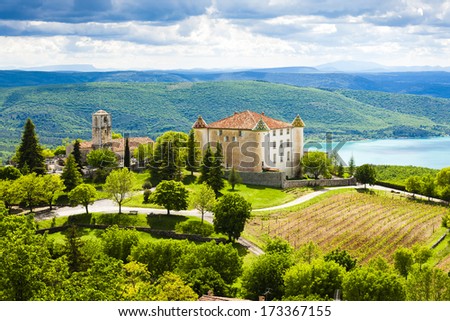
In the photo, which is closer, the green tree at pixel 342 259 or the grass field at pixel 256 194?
the green tree at pixel 342 259

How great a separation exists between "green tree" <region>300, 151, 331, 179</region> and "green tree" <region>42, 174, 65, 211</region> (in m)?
26.1

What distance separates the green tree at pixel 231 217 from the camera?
44.1 m

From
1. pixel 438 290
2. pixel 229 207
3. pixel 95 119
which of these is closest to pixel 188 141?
pixel 95 119

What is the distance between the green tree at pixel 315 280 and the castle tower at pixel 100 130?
41.9 m

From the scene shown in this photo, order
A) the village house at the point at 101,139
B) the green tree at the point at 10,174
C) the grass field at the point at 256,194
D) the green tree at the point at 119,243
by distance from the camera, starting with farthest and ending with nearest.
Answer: the village house at the point at 101,139
the green tree at the point at 10,174
the grass field at the point at 256,194
the green tree at the point at 119,243

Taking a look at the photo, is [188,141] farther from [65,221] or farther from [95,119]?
[65,221]

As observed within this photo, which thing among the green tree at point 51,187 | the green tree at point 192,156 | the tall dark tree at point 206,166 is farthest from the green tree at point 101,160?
the tall dark tree at point 206,166

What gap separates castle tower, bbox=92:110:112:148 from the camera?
Answer: 68.0m

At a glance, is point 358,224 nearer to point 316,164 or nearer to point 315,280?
point 316,164

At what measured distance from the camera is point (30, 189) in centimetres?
4859

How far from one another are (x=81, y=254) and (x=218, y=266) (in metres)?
Answer: 7.69

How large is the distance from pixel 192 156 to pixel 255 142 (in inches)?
259

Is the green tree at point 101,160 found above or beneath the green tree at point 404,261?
above

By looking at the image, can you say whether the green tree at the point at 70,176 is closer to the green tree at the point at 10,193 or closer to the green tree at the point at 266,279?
the green tree at the point at 10,193
